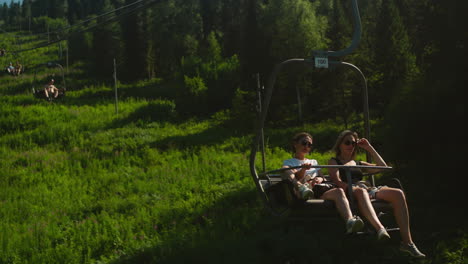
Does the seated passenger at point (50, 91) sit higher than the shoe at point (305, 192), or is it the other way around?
the seated passenger at point (50, 91)

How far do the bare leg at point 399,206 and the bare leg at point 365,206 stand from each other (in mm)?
296

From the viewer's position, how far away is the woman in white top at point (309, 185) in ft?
14.8

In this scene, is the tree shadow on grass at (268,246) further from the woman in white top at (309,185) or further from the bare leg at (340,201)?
the bare leg at (340,201)

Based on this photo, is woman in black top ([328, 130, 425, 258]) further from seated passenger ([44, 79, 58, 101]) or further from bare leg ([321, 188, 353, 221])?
seated passenger ([44, 79, 58, 101])

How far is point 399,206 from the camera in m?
4.85

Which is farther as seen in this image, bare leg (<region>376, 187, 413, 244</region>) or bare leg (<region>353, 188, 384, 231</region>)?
bare leg (<region>376, 187, 413, 244</region>)

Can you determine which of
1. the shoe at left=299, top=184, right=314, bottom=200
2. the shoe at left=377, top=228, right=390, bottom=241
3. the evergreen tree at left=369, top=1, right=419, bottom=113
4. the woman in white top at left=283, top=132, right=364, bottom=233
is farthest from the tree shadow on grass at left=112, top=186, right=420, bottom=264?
the evergreen tree at left=369, top=1, right=419, bottom=113

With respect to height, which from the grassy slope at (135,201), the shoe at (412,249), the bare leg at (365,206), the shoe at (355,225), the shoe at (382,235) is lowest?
the grassy slope at (135,201)

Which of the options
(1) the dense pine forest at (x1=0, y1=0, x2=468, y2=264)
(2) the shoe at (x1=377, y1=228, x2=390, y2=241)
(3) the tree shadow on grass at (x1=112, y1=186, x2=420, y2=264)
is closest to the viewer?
(2) the shoe at (x1=377, y1=228, x2=390, y2=241)

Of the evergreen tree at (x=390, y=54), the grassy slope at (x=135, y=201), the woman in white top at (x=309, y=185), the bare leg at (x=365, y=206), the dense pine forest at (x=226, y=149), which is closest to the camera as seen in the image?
the woman in white top at (x=309, y=185)

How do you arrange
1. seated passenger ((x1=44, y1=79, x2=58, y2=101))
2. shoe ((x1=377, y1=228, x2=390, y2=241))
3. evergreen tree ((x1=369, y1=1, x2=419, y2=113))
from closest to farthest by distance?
1. shoe ((x1=377, y1=228, x2=390, y2=241))
2. seated passenger ((x1=44, y1=79, x2=58, y2=101))
3. evergreen tree ((x1=369, y1=1, x2=419, y2=113))

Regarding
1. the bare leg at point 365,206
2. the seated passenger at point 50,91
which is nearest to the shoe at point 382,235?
the bare leg at point 365,206

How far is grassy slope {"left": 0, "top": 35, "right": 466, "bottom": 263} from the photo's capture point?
339 inches

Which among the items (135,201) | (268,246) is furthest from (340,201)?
(135,201)
